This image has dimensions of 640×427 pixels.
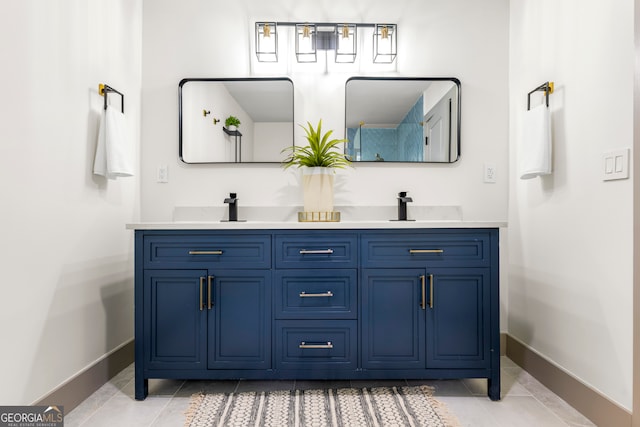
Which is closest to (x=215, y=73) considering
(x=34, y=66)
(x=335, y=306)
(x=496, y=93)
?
(x=34, y=66)

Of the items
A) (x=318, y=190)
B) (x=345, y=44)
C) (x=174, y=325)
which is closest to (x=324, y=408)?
(x=174, y=325)

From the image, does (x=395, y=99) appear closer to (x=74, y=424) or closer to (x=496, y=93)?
(x=496, y=93)

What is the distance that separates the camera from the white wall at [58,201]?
1349mm

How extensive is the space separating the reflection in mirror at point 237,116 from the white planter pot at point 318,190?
331 mm

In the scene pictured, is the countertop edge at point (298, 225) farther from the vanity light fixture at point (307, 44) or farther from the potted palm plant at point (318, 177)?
the vanity light fixture at point (307, 44)

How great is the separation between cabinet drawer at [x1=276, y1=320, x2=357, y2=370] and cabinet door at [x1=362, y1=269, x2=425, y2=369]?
0.25ft

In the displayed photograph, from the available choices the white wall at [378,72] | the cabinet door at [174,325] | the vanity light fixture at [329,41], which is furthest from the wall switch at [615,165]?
the cabinet door at [174,325]

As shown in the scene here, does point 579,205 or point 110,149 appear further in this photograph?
point 110,149

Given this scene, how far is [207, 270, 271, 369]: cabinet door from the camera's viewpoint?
1.71m

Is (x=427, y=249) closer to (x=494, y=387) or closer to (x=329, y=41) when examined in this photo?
(x=494, y=387)

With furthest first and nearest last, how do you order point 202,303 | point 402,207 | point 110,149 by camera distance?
1. point 402,207
2. point 110,149
3. point 202,303

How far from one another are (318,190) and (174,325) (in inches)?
40.1

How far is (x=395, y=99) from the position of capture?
2.29 meters

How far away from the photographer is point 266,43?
229 centimetres
